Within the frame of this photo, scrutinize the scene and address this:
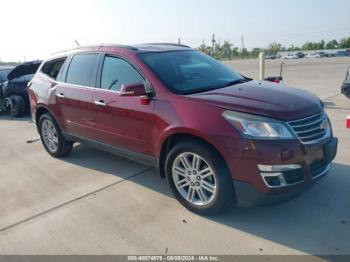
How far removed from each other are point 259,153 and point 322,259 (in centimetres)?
99

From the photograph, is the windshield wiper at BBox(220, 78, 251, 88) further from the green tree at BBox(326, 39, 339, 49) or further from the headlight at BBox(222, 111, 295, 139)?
the green tree at BBox(326, 39, 339, 49)

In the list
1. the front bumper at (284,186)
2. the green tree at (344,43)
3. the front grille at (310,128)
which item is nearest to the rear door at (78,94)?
the front bumper at (284,186)

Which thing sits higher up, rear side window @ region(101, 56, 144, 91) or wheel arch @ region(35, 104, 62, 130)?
rear side window @ region(101, 56, 144, 91)

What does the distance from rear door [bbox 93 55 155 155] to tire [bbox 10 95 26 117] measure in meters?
6.40

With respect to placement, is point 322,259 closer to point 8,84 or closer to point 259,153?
point 259,153

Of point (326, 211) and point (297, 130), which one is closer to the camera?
point (297, 130)

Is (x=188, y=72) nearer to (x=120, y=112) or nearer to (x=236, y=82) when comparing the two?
(x=236, y=82)

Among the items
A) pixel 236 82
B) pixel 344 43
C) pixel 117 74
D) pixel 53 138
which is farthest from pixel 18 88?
pixel 344 43

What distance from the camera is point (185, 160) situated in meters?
3.52

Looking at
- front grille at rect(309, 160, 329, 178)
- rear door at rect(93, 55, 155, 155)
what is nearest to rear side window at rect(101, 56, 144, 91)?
rear door at rect(93, 55, 155, 155)

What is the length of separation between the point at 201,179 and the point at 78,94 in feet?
7.60

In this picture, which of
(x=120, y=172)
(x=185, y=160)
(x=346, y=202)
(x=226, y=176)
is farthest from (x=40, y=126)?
(x=346, y=202)

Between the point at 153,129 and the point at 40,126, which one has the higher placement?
the point at 153,129

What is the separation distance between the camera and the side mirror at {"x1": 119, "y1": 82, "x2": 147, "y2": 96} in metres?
3.62
